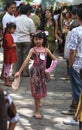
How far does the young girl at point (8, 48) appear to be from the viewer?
9.27 meters

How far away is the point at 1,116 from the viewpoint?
11.0ft

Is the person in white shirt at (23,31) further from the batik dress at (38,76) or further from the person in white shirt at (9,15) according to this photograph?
the batik dress at (38,76)

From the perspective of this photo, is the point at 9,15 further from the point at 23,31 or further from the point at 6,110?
the point at 6,110

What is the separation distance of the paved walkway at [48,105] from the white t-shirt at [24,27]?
1.01 m

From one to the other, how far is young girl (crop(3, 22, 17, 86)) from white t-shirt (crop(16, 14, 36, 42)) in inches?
32.0

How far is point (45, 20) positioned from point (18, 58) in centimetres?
116

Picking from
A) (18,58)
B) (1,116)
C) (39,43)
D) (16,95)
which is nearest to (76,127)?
(39,43)

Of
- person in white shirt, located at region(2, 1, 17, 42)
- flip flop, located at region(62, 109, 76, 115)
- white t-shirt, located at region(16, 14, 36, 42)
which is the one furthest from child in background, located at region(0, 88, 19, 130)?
white t-shirt, located at region(16, 14, 36, 42)

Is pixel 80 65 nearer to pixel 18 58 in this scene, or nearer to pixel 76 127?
pixel 76 127

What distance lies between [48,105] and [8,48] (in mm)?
2150

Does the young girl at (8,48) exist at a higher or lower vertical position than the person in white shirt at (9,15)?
lower

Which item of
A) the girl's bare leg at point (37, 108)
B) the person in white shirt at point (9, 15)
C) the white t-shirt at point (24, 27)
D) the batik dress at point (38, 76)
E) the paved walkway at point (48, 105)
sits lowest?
the paved walkway at point (48, 105)

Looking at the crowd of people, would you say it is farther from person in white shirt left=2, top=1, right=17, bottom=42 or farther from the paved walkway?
the paved walkway

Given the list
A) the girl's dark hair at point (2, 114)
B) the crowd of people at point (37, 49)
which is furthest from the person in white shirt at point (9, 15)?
the girl's dark hair at point (2, 114)
